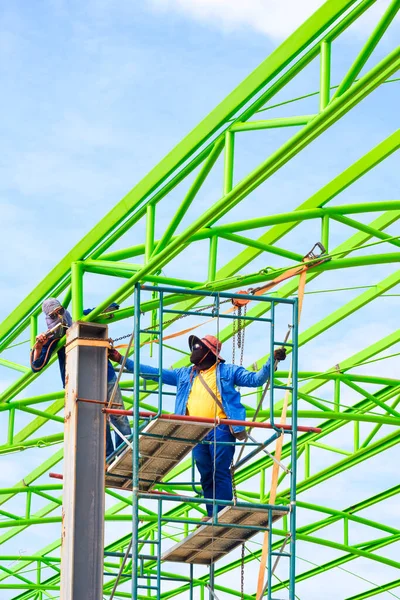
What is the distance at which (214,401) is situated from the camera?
632 inches

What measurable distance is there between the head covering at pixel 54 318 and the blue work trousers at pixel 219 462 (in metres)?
2.86

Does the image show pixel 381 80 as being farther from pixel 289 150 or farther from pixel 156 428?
pixel 156 428

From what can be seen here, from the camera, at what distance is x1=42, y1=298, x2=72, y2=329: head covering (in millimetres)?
18047

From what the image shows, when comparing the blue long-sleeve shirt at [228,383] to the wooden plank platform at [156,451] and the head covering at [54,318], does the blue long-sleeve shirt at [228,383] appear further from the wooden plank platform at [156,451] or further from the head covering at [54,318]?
the head covering at [54,318]

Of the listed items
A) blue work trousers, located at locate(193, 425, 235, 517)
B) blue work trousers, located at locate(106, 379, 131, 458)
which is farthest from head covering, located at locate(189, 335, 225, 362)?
blue work trousers, located at locate(106, 379, 131, 458)

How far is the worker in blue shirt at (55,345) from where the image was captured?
692 inches

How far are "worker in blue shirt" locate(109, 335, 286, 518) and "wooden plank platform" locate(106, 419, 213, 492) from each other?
28 cm

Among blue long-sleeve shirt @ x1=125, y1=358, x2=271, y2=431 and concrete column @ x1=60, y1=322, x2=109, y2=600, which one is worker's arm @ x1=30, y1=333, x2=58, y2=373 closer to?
concrete column @ x1=60, y1=322, x2=109, y2=600

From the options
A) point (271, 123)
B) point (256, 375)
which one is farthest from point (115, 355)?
point (271, 123)

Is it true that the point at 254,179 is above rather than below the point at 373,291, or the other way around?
below

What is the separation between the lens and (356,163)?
1766 cm

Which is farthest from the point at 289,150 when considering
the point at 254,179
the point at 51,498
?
the point at 51,498

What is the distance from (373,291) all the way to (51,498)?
873cm

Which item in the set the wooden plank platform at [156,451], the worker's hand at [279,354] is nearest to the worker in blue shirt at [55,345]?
the wooden plank platform at [156,451]
